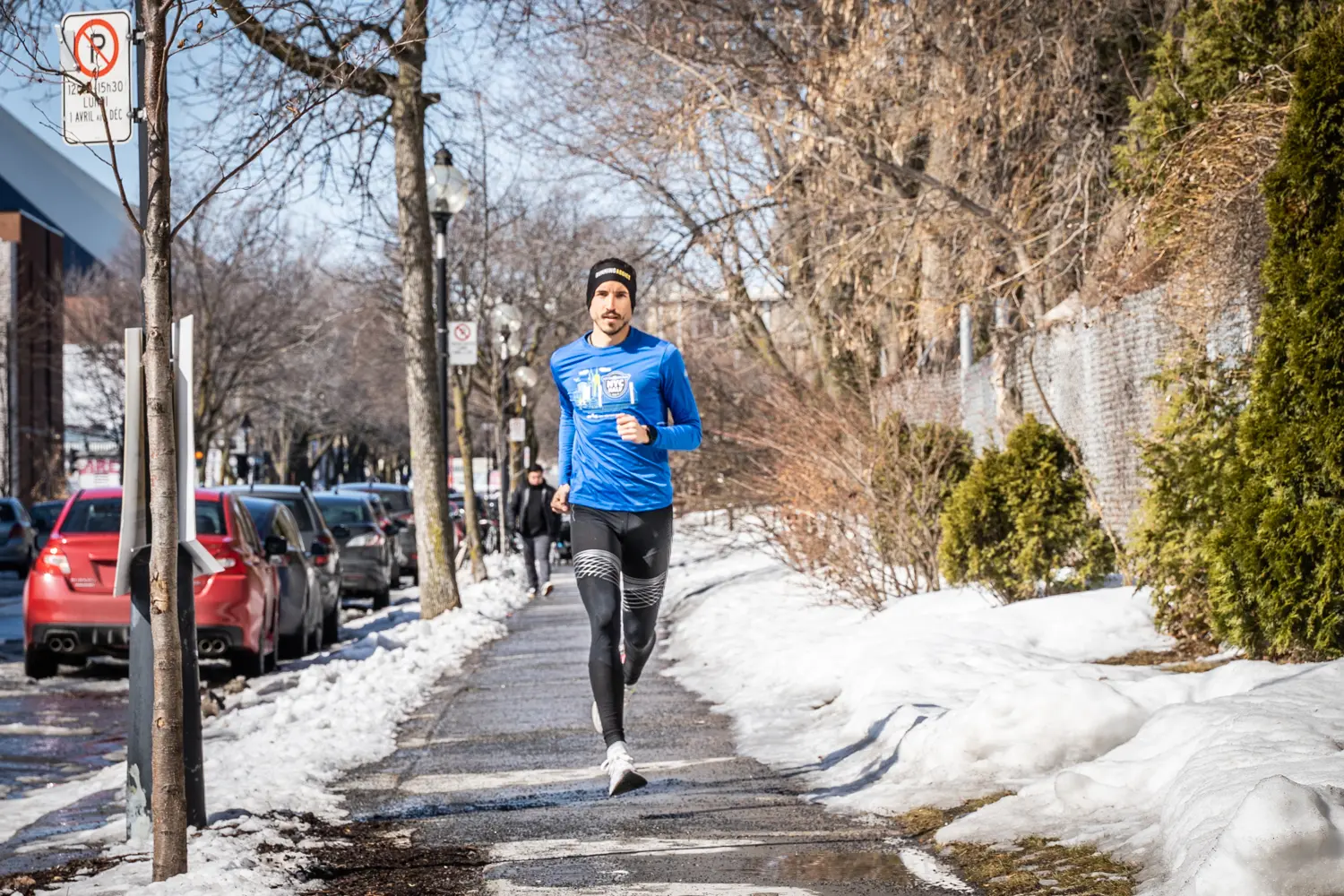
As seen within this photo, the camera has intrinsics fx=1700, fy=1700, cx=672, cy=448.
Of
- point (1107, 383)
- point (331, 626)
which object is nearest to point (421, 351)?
point (331, 626)

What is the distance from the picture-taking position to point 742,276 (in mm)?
21578

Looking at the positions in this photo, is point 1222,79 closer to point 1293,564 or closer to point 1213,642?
point 1213,642

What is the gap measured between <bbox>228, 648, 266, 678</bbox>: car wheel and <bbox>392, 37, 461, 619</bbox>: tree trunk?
4802mm

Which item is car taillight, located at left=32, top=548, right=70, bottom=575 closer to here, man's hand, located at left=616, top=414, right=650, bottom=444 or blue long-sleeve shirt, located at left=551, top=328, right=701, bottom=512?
blue long-sleeve shirt, located at left=551, top=328, right=701, bottom=512

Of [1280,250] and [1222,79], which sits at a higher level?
[1222,79]

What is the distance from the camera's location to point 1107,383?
13.4 m

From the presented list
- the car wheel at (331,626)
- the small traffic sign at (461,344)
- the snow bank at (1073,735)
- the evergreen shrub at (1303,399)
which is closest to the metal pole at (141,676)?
the snow bank at (1073,735)

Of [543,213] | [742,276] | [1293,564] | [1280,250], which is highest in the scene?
[543,213]

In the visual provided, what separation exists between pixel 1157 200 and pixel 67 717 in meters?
7.80

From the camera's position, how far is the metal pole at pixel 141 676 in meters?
6.33

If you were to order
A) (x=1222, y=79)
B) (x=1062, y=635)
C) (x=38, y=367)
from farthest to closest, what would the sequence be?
(x=38, y=367) < (x=1222, y=79) < (x=1062, y=635)

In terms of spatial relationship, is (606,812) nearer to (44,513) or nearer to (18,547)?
(18,547)

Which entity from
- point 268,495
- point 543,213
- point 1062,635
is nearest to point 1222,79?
point 1062,635

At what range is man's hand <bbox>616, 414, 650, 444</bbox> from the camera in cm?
641
